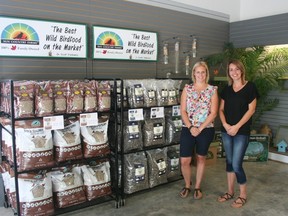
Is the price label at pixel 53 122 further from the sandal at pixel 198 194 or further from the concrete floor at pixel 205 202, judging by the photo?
the sandal at pixel 198 194

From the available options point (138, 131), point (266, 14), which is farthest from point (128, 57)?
point (266, 14)

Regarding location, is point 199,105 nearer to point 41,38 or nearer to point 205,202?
point 205,202

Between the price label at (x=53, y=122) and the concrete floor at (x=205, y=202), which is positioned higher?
the price label at (x=53, y=122)

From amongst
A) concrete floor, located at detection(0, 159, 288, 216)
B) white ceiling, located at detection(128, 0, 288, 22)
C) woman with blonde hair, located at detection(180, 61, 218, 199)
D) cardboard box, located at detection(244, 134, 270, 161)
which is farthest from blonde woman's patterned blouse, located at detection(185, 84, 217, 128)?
cardboard box, located at detection(244, 134, 270, 161)

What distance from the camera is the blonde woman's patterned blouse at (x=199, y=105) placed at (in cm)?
314

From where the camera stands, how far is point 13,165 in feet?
8.62

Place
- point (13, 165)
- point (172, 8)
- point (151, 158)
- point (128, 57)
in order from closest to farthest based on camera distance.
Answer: point (13, 165) < point (151, 158) < point (128, 57) < point (172, 8)

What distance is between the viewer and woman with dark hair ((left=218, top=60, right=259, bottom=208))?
2.94 metres

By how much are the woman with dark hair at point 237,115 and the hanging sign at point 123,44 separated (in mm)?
1423

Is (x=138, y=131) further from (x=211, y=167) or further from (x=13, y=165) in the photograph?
(x=211, y=167)

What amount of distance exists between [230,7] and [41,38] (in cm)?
379

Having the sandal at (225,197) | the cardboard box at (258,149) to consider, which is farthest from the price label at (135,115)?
the cardboard box at (258,149)

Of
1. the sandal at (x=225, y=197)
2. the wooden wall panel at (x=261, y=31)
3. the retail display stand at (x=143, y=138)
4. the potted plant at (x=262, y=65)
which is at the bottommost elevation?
the sandal at (x=225, y=197)

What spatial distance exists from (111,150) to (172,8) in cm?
250
